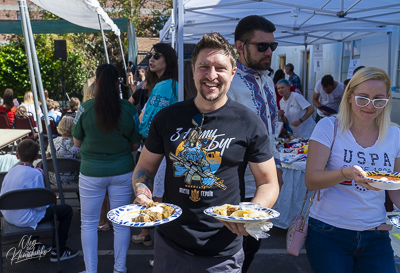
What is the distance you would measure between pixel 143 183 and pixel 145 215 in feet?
1.04

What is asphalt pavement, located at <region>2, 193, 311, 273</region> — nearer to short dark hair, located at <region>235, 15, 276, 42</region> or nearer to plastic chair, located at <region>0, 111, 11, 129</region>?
short dark hair, located at <region>235, 15, 276, 42</region>

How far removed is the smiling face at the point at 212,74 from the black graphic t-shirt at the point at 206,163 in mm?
102

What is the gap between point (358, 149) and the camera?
7.39 ft

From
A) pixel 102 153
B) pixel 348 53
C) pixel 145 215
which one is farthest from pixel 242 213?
pixel 348 53

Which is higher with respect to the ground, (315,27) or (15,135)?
(315,27)

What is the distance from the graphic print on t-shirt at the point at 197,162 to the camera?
1.90 metres

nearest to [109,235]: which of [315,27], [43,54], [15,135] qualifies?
[15,135]

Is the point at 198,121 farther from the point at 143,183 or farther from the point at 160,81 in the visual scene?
the point at 160,81

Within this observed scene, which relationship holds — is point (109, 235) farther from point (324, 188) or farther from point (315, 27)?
point (315, 27)

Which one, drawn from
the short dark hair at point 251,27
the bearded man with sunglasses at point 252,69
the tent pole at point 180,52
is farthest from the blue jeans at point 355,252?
the tent pole at point 180,52

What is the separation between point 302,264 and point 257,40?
8.18 ft

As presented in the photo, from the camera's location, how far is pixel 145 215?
5.80ft

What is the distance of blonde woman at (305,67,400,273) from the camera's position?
222 cm

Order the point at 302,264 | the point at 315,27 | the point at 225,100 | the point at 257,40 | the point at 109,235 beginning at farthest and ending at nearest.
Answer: the point at 315,27
the point at 109,235
the point at 302,264
the point at 257,40
the point at 225,100
